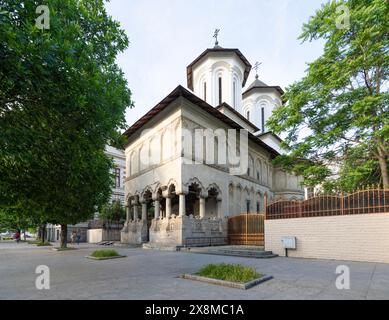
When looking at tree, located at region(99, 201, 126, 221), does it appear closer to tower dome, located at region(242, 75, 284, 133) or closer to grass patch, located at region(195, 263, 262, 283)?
tower dome, located at region(242, 75, 284, 133)

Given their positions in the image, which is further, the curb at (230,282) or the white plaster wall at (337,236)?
the white plaster wall at (337,236)

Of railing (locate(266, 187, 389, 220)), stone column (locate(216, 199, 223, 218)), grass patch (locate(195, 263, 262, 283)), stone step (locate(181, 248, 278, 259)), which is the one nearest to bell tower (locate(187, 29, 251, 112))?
stone column (locate(216, 199, 223, 218))

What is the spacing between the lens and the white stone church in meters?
21.1

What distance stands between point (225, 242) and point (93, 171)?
14.5 metres

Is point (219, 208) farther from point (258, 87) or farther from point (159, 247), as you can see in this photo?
point (258, 87)

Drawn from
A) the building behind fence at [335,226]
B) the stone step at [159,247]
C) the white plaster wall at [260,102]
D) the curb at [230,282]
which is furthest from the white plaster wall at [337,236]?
the white plaster wall at [260,102]

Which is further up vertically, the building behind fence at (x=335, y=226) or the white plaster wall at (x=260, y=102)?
the white plaster wall at (x=260, y=102)

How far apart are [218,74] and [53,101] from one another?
25.5 m

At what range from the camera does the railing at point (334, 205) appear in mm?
12094

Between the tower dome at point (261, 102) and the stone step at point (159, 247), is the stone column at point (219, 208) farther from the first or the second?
the tower dome at point (261, 102)

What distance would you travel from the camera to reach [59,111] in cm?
800

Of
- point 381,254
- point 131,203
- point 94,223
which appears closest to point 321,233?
point 381,254

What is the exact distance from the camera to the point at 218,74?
31141mm

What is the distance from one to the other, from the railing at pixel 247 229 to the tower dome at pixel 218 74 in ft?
43.3
